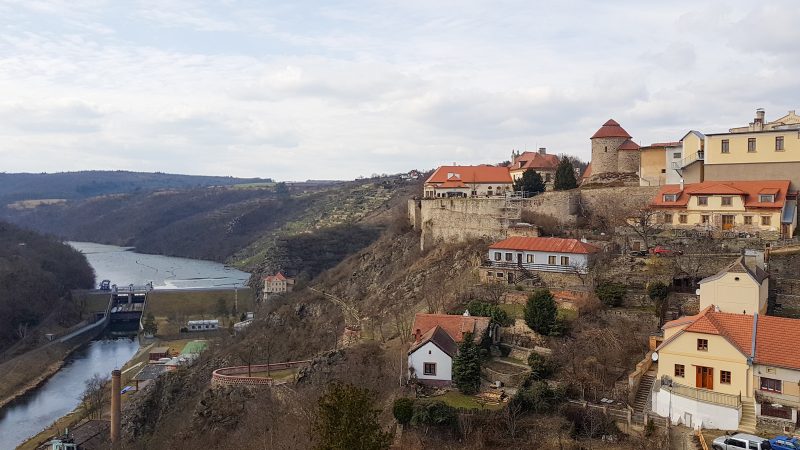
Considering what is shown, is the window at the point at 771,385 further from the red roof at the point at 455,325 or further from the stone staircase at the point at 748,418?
the red roof at the point at 455,325

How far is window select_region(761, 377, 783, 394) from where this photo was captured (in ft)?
61.7

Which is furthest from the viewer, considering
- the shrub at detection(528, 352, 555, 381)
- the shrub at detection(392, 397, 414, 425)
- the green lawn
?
the shrub at detection(528, 352, 555, 381)

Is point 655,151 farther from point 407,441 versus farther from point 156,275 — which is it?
point 156,275

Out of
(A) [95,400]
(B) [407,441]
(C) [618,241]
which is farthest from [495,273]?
(A) [95,400]

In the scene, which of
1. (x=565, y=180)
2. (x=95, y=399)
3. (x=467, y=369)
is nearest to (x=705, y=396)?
(x=467, y=369)

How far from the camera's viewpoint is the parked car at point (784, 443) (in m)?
16.5

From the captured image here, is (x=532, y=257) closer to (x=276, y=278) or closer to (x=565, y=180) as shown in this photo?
(x=565, y=180)

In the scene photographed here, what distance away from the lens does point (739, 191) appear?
3067 centimetres

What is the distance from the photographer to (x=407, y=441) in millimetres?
20516

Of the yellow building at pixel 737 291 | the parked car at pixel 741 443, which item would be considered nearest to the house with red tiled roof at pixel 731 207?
the yellow building at pixel 737 291

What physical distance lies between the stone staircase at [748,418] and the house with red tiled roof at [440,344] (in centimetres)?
905

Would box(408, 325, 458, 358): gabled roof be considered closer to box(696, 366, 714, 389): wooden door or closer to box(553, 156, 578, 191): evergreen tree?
box(696, 366, 714, 389): wooden door

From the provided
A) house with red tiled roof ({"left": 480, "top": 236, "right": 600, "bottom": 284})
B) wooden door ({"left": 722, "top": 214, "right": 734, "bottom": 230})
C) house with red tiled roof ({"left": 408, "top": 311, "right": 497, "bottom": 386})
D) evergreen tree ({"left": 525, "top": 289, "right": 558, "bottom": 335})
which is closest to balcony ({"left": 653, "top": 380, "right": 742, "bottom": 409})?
evergreen tree ({"left": 525, "top": 289, "right": 558, "bottom": 335})

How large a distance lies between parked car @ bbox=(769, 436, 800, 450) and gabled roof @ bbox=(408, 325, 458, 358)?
1034 cm
